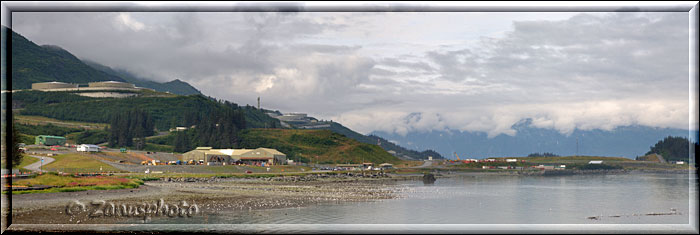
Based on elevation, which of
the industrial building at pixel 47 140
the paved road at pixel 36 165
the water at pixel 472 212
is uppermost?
the industrial building at pixel 47 140

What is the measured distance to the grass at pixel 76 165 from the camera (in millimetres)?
111250

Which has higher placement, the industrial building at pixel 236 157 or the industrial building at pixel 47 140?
the industrial building at pixel 47 140

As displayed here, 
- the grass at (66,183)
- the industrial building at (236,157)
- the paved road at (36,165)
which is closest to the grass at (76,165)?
the paved road at (36,165)

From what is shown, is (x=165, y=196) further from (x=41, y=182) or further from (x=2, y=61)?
(x=2, y=61)

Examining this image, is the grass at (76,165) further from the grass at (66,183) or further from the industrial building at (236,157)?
the grass at (66,183)

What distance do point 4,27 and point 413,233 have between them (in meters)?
29.8

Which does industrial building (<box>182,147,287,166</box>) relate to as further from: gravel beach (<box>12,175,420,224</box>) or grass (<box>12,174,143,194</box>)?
gravel beach (<box>12,175,420,224</box>)

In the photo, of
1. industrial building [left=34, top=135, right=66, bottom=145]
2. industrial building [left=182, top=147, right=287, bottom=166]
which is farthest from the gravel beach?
industrial building [left=34, top=135, right=66, bottom=145]

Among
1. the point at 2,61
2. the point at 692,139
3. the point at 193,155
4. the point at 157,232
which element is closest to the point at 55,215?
the point at 157,232

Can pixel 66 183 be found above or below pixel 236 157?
above

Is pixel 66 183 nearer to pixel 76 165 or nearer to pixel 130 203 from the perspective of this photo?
pixel 130 203

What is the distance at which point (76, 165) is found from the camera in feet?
378

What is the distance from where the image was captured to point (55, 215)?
148 feet

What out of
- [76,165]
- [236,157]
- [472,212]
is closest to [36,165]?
[76,165]
